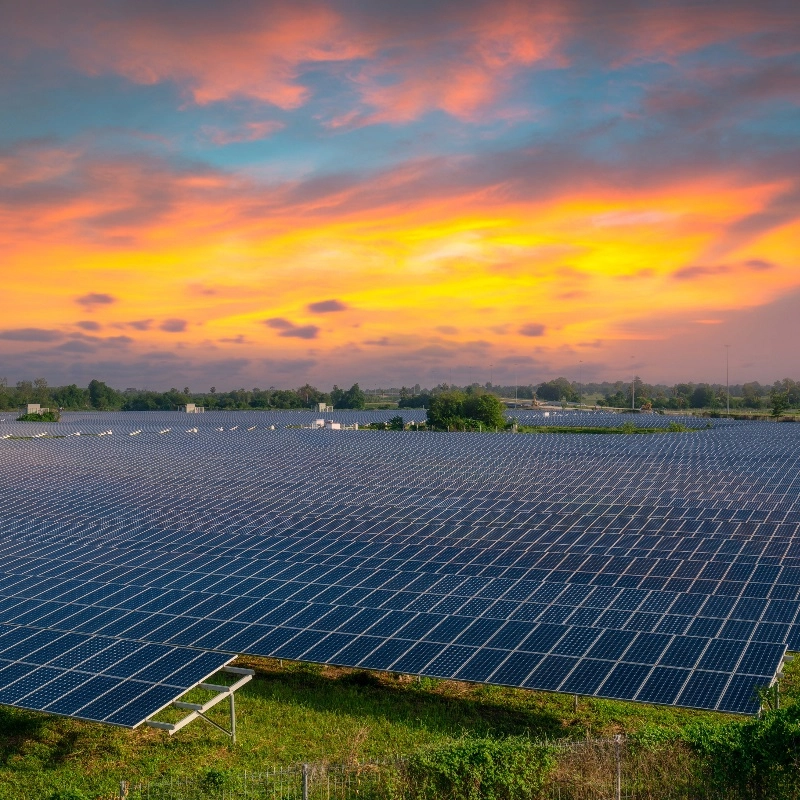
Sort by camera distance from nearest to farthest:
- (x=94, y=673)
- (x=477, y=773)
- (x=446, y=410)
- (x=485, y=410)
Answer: (x=477, y=773) < (x=94, y=673) < (x=485, y=410) < (x=446, y=410)

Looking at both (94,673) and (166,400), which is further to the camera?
(166,400)

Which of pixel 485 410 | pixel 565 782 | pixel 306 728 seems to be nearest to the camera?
pixel 565 782

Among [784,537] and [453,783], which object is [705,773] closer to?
[453,783]

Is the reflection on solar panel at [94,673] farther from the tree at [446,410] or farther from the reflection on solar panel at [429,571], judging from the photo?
the tree at [446,410]

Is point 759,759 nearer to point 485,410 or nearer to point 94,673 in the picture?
point 94,673

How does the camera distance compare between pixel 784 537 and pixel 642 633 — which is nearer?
pixel 642 633

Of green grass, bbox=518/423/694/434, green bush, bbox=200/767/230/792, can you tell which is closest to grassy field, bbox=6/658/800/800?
green bush, bbox=200/767/230/792

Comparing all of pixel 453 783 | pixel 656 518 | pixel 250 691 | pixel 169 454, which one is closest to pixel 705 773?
pixel 453 783

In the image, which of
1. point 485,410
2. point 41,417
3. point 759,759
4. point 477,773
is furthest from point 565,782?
point 485,410
